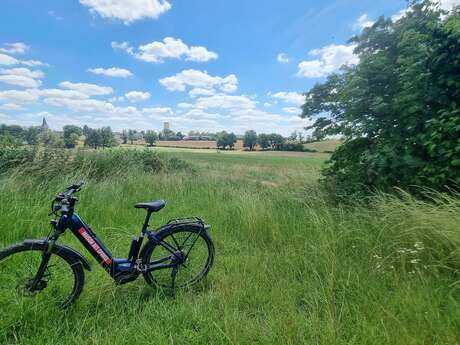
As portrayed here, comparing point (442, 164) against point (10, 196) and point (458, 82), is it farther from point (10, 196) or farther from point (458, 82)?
point (10, 196)

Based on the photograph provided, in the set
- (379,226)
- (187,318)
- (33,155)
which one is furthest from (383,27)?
(33,155)

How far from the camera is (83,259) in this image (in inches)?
99.5

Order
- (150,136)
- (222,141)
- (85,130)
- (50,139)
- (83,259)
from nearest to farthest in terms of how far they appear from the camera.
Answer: (83,259) < (50,139) < (85,130) < (150,136) < (222,141)

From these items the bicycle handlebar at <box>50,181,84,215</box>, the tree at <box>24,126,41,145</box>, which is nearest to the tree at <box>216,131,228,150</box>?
the tree at <box>24,126,41,145</box>

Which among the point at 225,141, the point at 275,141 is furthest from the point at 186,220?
the point at 225,141

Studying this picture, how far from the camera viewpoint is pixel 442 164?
3.81 metres

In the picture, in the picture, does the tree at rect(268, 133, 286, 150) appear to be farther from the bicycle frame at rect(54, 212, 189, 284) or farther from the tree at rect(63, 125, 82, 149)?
the bicycle frame at rect(54, 212, 189, 284)

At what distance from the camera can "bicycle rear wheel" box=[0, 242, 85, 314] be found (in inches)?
92.1

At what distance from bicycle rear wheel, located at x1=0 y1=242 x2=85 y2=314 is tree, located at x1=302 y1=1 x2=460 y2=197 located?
4370 mm

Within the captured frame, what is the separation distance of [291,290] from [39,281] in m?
2.29

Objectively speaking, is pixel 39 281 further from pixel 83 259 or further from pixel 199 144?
pixel 199 144

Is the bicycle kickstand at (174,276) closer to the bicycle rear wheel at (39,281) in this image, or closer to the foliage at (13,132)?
the bicycle rear wheel at (39,281)

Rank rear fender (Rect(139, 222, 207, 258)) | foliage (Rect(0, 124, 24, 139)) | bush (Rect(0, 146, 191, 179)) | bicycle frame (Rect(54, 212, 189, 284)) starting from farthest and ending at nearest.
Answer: foliage (Rect(0, 124, 24, 139))
bush (Rect(0, 146, 191, 179))
rear fender (Rect(139, 222, 207, 258))
bicycle frame (Rect(54, 212, 189, 284))

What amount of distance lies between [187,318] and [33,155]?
7.40 m
